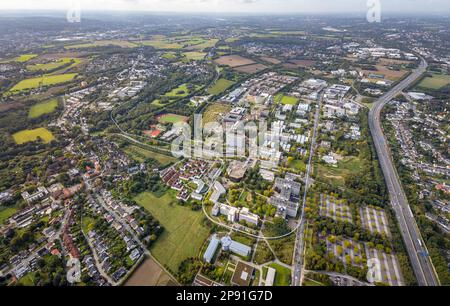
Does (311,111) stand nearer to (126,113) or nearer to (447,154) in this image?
(447,154)

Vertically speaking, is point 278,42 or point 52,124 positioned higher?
point 278,42

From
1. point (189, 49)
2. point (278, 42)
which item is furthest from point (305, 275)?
point (278, 42)

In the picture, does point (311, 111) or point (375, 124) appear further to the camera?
point (311, 111)

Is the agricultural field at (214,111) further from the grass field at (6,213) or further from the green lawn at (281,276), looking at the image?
the green lawn at (281,276)

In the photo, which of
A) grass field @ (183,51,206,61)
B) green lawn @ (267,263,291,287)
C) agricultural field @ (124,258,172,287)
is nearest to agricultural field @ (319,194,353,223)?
green lawn @ (267,263,291,287)

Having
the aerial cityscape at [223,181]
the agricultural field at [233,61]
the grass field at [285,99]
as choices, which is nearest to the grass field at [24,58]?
the aerial cityscape at [223,181]

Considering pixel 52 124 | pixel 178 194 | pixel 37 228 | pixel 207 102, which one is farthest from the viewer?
pixel 207 102

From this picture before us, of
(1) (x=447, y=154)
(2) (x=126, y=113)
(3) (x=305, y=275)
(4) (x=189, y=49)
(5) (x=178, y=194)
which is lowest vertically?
(3) (x=305, y=275)

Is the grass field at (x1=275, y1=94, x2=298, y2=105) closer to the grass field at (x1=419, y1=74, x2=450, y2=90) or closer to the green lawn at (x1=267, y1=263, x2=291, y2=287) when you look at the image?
the grass field at (x1=419, y1=74, x2=450, y2=90)
